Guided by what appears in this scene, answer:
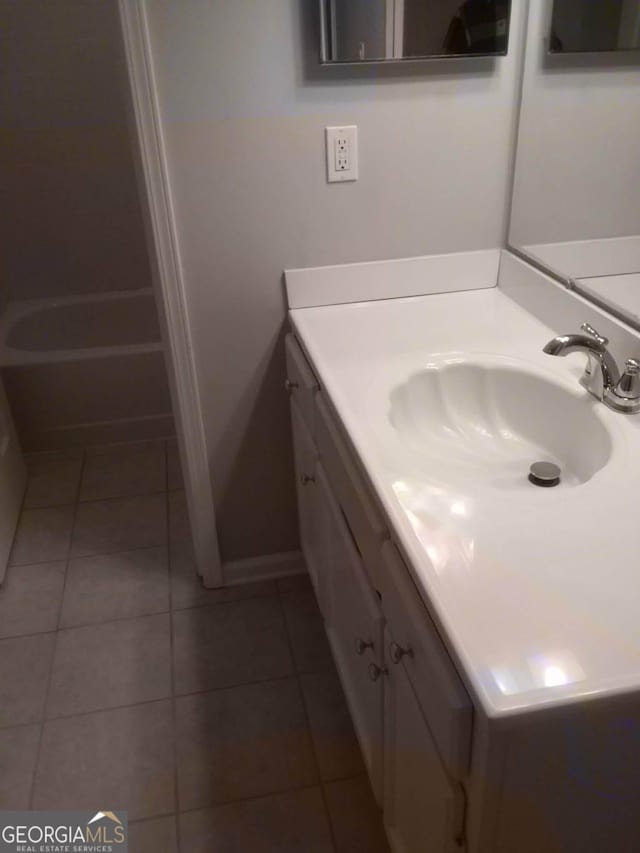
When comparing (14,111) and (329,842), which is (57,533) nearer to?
(329,842)

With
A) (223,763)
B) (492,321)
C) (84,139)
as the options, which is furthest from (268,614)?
(84,139)

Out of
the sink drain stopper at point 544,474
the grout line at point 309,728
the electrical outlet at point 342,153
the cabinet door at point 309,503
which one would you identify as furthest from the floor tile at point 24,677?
the electrical outlet at point 342,153

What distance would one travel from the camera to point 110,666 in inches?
73.5

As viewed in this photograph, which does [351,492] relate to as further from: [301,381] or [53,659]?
[53,659]

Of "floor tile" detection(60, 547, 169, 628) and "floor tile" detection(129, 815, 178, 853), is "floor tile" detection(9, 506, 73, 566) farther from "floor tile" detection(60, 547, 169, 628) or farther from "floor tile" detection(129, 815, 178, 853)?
"floor tile" detection(129, 815, 178, 853)

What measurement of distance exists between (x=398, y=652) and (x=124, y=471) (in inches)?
76.5

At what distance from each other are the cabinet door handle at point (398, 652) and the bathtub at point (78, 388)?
2.00m

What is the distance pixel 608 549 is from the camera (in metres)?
0.90

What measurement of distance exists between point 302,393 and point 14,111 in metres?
2.00

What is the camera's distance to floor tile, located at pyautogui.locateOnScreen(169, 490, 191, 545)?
2.34m

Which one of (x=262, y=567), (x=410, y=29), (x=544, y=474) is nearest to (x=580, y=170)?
(x=410, y=29)

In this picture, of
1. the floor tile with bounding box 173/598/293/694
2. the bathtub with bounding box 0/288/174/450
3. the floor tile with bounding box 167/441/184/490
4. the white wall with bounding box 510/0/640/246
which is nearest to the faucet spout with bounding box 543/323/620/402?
the white wall with bounding box 510/0/640/246

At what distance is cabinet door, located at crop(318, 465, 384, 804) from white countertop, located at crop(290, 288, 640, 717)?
0.23 meters

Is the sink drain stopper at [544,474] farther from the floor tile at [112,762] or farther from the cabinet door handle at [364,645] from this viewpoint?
the floor tile at [112,762]
